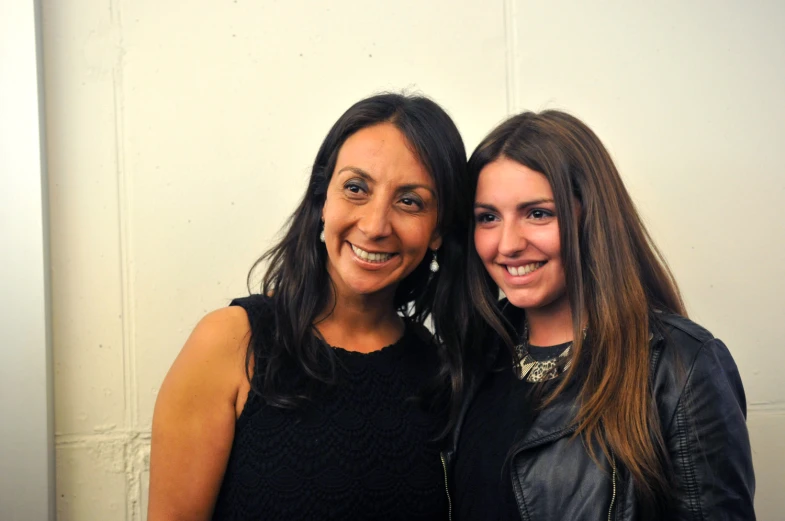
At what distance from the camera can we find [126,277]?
7.29ft

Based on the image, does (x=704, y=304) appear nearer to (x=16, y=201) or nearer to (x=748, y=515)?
(x=748, y=515)

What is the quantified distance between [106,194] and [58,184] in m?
0.15

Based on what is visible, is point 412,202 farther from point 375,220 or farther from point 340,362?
point 340,362

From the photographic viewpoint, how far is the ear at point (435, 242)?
1785 mm

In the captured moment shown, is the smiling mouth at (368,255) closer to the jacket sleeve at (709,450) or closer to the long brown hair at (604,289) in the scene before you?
the long brown hair at (604,289)

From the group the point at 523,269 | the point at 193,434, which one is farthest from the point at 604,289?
the point at 193,434

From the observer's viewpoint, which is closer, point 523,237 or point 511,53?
point 523,237

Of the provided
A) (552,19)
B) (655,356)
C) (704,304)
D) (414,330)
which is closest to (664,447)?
(655,356)

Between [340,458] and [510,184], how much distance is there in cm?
77

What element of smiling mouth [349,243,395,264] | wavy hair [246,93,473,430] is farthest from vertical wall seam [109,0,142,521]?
smiling mouth [349,243,395,264]

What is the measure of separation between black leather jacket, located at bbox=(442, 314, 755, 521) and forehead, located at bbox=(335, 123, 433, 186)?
657 millimetres

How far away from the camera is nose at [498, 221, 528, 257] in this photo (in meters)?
1.62

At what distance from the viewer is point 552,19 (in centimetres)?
245

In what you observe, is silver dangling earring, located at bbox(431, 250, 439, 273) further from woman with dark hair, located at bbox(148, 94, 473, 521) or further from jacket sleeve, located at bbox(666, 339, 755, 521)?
jacket sleeve, located at bbox(666, 339, 755, 521)
